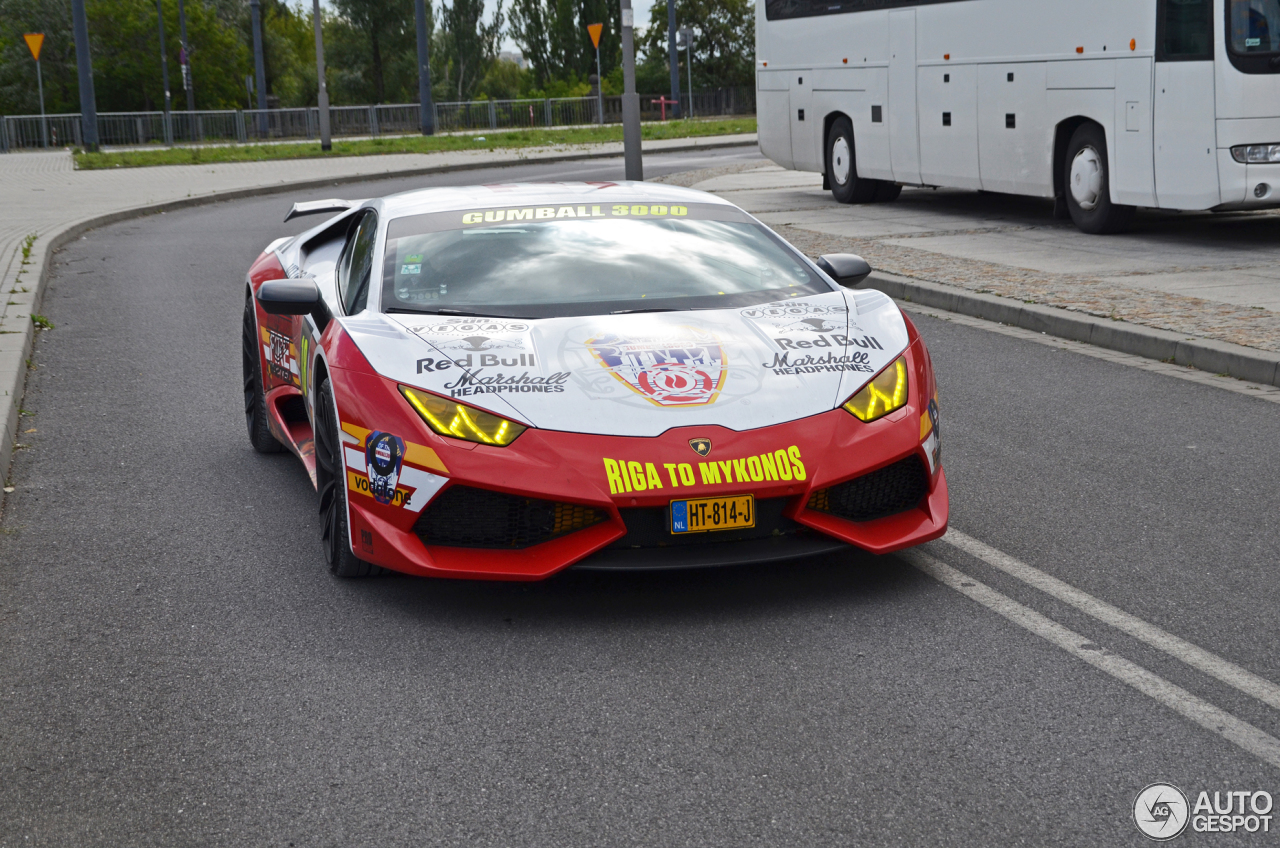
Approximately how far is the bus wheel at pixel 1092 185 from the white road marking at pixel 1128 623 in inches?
396

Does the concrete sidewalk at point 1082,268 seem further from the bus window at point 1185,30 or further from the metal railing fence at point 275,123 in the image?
the metal railing fence at point 275,123

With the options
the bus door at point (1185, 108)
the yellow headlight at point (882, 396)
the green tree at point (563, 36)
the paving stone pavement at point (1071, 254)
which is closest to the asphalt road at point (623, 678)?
the yellow headlight at point (882, 396)

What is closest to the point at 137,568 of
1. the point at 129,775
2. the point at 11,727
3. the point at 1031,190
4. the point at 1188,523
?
the point at 11,727

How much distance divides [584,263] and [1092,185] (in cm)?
1046

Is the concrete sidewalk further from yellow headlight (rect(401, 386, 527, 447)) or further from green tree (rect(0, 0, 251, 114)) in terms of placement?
green tree (rect(0, 0, 251, 114))

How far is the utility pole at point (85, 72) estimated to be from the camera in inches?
1264

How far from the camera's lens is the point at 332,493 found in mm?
4863

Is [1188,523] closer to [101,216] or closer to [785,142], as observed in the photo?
[785,142]

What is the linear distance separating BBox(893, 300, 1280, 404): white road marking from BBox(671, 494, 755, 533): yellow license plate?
169 inches

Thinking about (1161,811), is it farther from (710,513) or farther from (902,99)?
(902,99)

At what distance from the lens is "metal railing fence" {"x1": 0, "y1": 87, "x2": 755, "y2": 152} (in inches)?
1914

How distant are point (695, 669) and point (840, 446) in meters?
0.87

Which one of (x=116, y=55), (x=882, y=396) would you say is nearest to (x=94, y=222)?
(x=882, y=396)

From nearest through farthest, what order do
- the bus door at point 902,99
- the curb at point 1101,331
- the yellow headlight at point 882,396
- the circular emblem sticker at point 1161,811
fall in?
the circular emblem sticker at point 1161,811
the yellow headlight at point 882,396
the curb at point 1101,331
the bus door at point 902,99
